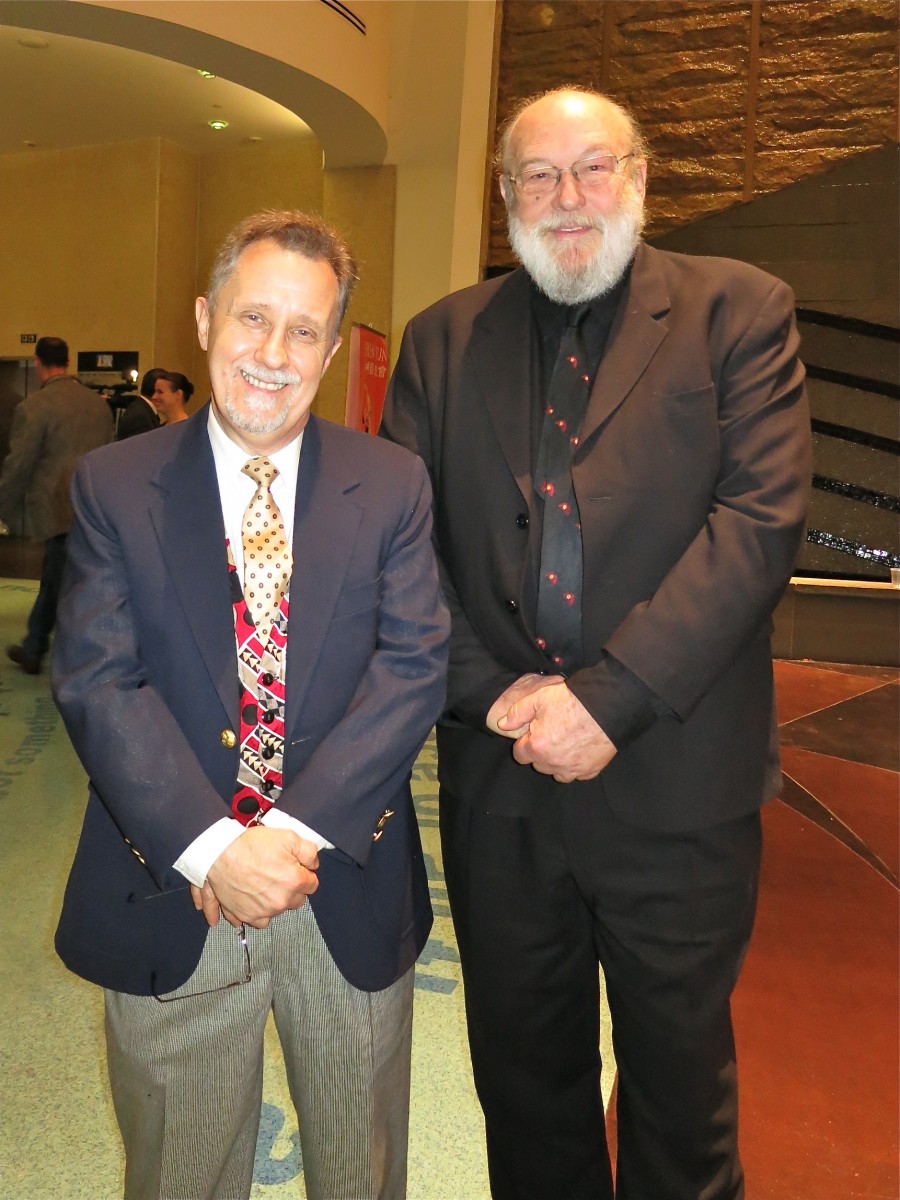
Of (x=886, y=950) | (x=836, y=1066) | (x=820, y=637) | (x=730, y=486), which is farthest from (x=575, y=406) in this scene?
(x=820, y=637)

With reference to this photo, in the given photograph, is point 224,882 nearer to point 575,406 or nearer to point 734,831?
point 734,831

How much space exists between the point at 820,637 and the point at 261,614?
6.11 meters

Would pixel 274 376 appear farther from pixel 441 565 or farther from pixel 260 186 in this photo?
pixel 260 186

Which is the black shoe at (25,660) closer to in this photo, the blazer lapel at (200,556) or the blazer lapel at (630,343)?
the blazer lapel at (200,556)

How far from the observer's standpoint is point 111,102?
32.7 ft

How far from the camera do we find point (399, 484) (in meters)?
1.43

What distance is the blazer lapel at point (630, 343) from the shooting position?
58.8 inches

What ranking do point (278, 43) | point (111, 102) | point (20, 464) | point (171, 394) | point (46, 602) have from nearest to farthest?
point (20, 464)
point (46, 602)
point (171, 394)
point (278, 43)
point (111, 102)

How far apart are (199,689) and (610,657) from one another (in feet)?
1.82

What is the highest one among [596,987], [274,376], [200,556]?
[274,376]

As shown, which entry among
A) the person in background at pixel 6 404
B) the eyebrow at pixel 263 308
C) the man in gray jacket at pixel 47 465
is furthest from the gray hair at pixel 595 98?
the person in background at pixel 6 404

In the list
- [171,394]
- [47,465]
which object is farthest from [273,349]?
[171,394]

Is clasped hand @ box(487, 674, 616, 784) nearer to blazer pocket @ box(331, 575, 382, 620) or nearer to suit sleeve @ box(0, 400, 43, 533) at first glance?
blazer pocket @ box(331, 575, 382, 620)

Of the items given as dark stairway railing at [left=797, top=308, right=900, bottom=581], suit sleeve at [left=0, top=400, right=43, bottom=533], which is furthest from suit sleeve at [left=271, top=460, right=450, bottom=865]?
dark stairway railing at [left=797, top=308, right=900, bottom=581]
